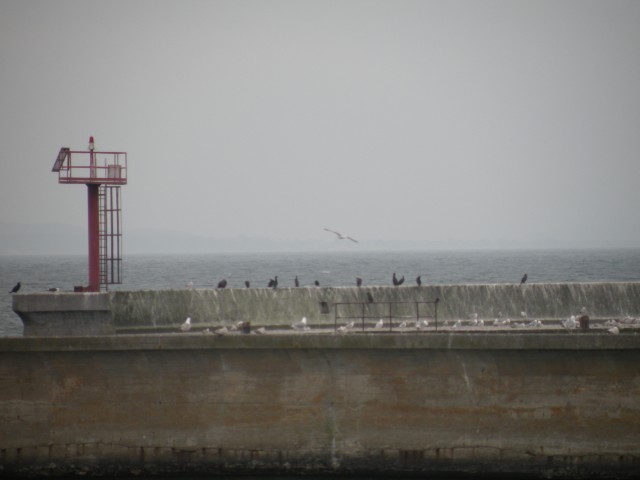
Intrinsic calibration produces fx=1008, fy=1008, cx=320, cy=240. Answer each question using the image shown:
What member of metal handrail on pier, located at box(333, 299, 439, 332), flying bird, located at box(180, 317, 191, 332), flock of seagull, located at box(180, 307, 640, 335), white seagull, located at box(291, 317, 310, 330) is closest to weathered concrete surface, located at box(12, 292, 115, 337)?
flying bird, located at box(180, 317, 191, 332)

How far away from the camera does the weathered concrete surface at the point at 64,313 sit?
22.1 metres

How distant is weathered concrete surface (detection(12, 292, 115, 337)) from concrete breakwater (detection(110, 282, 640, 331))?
36cm

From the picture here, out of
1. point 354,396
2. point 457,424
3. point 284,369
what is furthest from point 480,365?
point 284,369

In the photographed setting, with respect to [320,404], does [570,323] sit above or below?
above

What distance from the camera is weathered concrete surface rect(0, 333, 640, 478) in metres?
18.7

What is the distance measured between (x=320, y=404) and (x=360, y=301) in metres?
4.92

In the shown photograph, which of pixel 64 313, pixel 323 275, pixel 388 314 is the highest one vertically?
pixel 64 313

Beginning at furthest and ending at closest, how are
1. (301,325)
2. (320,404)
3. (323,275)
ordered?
1. (323,275)
2. (301,325)
3. (320,404)

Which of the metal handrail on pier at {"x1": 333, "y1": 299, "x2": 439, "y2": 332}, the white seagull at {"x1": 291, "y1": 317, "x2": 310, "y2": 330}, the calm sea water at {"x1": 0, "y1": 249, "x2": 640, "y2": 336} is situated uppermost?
the metal handrail on pier at {"x1": 333, "y1": 299, "x2": 439, "y2": 332}

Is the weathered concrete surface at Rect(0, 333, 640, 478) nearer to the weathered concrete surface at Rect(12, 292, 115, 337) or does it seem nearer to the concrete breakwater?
the weathered concrete surface at Rect(12, 292, 115, 337)

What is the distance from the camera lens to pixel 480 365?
19.0 meters

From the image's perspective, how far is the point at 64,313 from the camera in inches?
880

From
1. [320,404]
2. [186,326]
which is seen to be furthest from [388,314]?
[320,404]

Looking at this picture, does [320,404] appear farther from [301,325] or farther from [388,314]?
[388,314]
